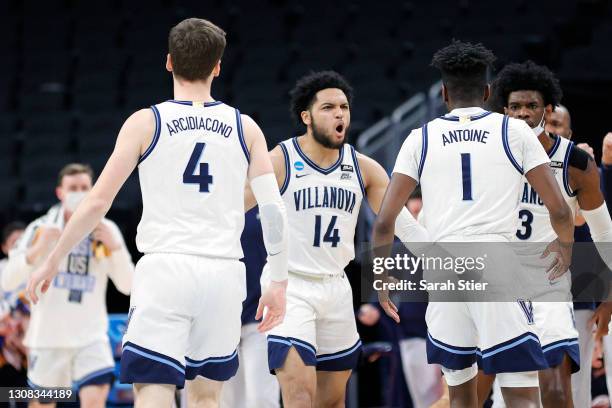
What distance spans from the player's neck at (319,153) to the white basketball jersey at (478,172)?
1.29 meters

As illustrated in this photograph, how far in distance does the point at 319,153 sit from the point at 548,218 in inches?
58.9

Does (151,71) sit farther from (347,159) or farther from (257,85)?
(347,159)

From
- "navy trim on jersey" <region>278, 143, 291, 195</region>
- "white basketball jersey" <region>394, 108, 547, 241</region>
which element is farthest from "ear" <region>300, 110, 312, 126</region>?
"white basketball jersey" <region>394, 108, 547, 241</region>

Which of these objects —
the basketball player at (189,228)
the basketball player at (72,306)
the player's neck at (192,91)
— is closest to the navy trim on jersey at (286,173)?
the basketball player at (189,228)

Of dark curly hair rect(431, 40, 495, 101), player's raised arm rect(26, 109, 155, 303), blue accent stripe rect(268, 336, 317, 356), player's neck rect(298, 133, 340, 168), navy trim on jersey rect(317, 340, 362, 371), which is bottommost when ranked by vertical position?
navy trim on jersey rect(317, 340, 362, 371)

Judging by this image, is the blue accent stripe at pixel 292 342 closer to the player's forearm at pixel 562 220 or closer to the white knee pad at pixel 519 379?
the white knee pad at pixel 519 379

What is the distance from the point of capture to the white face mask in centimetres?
864

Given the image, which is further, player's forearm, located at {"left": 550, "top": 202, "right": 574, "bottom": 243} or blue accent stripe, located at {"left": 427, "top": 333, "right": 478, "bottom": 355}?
blue accent stripe, located at {"left": 427, "top": 333, "right": 478, "bottom": 355}

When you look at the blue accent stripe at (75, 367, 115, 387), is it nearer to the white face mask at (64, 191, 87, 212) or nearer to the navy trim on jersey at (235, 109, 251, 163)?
the white face mask at (64, 191, 87, 212)

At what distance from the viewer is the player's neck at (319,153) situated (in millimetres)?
6598

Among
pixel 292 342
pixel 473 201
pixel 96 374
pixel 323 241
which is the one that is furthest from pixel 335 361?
pixel 96 374

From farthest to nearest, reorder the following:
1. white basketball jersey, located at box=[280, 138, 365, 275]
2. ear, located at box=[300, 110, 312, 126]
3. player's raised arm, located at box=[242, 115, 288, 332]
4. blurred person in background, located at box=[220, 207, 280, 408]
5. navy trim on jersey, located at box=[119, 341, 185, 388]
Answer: blurred person in background, located at box=[220, 207, 280, 408] < ear, located at box=[300, 110, 312, 126] < white basketball jersey, located at box=[280, 138, 365, 275] < player's raised arm, located at box=[242, 115, 288, 332] < navy trim on jersey, located at box=[119, 341, 185, 388]

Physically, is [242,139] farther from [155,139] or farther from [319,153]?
[319,153]

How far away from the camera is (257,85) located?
1727 centimetres
